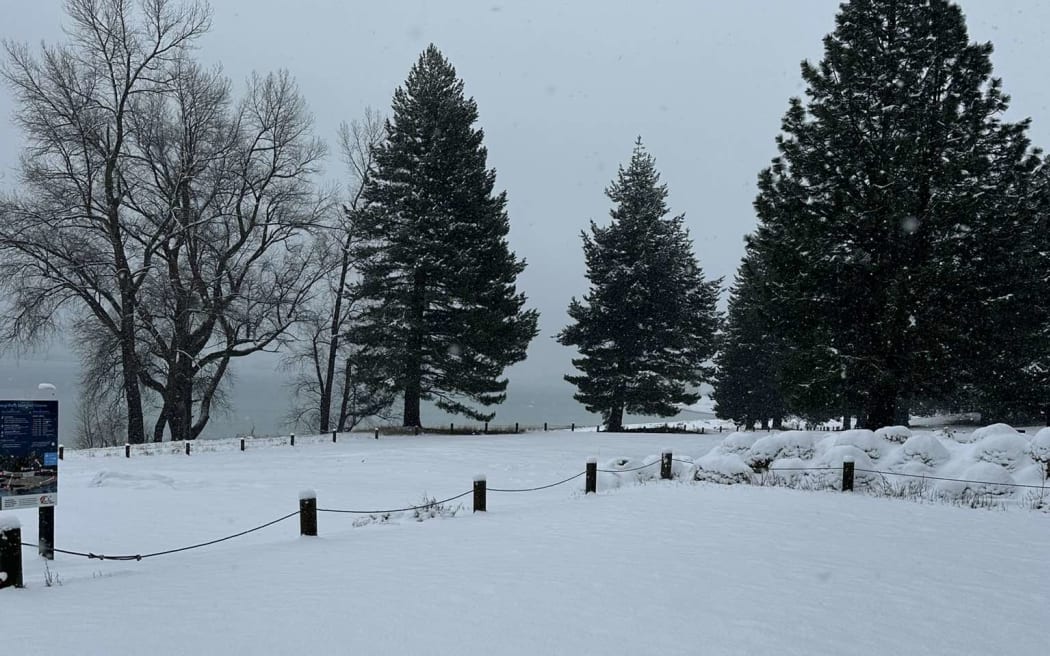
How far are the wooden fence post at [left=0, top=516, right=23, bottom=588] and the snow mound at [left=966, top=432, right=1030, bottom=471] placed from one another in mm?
15742

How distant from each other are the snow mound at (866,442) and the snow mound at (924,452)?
391 mm

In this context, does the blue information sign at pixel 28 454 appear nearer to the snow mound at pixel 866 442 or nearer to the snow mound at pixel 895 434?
the snow mound at pixel 866 442

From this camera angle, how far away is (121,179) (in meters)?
26.3

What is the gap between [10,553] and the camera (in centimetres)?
581

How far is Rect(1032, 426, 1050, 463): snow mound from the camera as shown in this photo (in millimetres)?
12453

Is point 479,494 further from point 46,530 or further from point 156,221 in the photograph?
point 156,221

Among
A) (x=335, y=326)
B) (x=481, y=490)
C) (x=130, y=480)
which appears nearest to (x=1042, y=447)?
(x=481, y=490)

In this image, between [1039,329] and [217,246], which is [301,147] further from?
[1039,329]

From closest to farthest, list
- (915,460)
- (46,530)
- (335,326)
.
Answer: (46,530) < (915,460) < (335,326)

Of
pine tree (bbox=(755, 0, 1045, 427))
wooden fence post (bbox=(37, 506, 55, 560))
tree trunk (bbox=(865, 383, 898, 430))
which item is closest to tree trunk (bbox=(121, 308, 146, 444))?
wooden fence post (bbox=(37, 506, 55, 560))

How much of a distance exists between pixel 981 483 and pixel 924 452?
4.53ft

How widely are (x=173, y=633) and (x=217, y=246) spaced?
2834 cm

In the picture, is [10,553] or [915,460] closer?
[10,553]

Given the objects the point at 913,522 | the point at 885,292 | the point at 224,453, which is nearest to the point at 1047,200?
the point at 885,292
